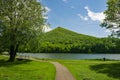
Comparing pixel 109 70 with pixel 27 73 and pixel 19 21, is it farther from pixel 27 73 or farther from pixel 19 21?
pixel 19 21

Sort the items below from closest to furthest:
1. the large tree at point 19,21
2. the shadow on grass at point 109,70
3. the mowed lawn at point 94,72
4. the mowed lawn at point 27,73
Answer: the mowed lawn at point 27,73 → the mowed lawn at point 94,72 → the shadow on grass at point 109,70 → the large tree at point 19,21

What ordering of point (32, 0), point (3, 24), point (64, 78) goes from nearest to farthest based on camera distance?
1. point (64, 78)
2. point (3, 24)
3. point (32, 0)

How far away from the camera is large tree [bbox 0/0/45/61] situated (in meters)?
48.7

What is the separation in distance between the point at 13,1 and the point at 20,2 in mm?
1544

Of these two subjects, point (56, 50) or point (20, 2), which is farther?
point (56, 50)

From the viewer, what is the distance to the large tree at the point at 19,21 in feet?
160

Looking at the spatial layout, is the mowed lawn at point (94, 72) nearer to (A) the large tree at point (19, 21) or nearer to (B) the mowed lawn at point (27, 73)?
(B) the mowed lawn at point (27, 73)

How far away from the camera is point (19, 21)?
49.8m

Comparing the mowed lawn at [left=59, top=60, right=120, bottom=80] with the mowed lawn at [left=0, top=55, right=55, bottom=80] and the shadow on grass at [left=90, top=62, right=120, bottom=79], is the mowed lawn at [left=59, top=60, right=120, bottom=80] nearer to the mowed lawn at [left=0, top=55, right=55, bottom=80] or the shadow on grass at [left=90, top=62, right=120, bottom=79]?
the shadow on grass at [left=90, top=62, right=120, bottom=79]

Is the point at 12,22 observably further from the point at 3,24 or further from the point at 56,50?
the point at 56,50

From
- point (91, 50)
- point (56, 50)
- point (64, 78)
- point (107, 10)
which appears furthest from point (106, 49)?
point (64, 78)

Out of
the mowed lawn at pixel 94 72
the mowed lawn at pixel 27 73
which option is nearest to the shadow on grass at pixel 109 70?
the mowed lawn at pixel 94 72

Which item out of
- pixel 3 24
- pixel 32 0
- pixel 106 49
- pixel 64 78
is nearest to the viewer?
pixel 64 78

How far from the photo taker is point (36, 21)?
5044cm
